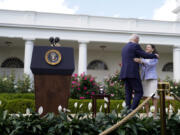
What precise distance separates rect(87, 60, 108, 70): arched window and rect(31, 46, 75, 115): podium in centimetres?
1390

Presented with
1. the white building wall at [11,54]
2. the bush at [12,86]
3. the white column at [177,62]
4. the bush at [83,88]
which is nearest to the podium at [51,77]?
the bush at [83,88]

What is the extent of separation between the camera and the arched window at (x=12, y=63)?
16766mm

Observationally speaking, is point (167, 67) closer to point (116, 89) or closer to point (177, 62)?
point (177, 62)

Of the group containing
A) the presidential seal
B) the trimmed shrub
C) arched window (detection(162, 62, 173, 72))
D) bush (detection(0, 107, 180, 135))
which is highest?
arched window (detection(162, 62, 173, 72))

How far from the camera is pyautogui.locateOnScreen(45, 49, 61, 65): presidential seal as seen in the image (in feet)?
12.8

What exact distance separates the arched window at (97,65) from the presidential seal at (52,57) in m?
13.9

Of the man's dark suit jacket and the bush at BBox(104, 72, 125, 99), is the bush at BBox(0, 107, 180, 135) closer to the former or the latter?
the man's dark suit jacket

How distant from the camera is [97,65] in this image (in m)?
18.0

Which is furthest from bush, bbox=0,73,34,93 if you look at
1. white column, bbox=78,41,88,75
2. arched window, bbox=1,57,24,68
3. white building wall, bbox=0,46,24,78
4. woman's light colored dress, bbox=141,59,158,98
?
woman's light colored dress, bbox=141,59,158,98

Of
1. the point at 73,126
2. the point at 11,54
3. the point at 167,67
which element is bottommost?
the point at 73,126

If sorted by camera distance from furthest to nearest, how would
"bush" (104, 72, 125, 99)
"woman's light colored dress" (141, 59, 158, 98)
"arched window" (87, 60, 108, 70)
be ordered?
"arched window" (87, 60, 108, 70)
"bush" (104, 72, 125, 99)
"woman's light colored dress" (141, 59, 158, 98)

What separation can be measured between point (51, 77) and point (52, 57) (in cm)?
39

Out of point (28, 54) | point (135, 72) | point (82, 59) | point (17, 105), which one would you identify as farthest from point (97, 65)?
point (135, 72)

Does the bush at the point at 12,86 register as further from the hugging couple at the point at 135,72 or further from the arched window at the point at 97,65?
the arched window at the point at 97,65
